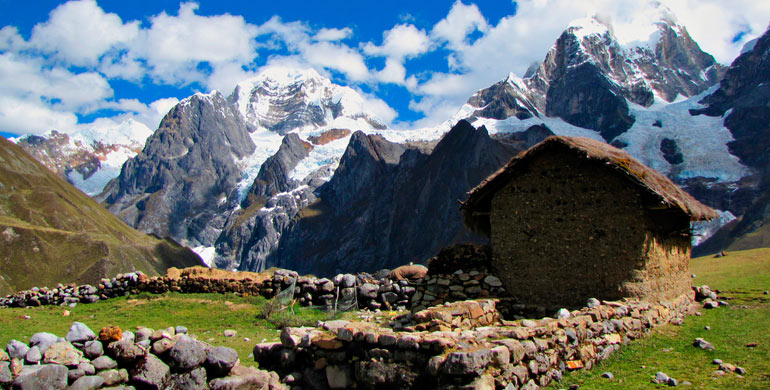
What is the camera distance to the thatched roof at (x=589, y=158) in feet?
45.8

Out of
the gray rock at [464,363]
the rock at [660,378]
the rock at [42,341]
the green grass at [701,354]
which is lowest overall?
the green grass at [701,354]

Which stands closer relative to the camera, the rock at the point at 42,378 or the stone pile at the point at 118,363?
the rock at the point at 42,378

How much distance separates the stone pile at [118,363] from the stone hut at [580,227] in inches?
389

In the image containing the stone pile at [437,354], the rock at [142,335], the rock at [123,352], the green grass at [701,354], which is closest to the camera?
the rock at [123,352]

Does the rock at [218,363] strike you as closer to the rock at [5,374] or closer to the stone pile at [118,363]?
the stone pile at [118,363]

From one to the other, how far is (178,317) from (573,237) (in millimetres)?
13000

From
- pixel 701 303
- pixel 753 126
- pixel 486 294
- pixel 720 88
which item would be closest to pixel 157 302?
pixel 486 294

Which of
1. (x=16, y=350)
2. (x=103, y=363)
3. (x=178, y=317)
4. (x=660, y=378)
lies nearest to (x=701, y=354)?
(x=660, y=378)

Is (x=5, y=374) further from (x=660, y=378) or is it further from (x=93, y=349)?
(x=660, y=378)

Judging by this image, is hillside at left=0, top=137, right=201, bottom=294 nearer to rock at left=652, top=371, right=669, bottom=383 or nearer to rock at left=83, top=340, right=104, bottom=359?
rock at left=83, top=340, right=104, bottom=359

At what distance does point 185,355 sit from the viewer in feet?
21.9

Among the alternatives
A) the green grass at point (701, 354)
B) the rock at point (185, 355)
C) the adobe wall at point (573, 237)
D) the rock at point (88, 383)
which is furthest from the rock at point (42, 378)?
the adobe wall at point (573, 237)

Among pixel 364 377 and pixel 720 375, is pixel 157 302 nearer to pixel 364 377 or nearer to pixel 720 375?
pixel 364 377

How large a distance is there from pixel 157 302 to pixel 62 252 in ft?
229
